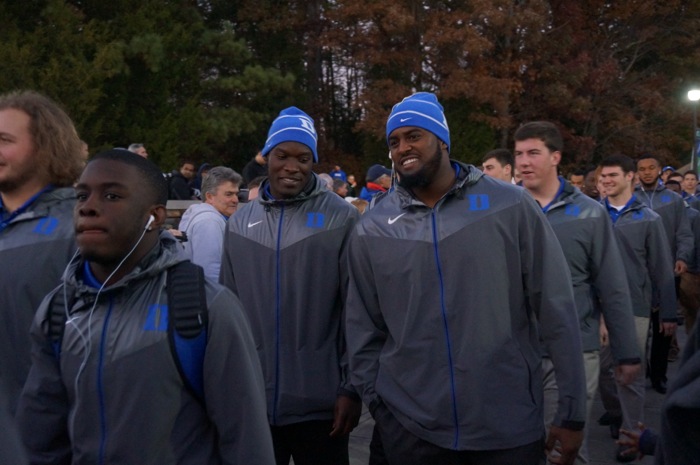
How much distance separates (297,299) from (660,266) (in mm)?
4230

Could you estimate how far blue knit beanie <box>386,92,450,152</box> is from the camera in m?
3.95

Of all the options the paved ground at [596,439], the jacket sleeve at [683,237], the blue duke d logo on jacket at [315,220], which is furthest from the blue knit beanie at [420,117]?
the jacket sleeve at [683,237]

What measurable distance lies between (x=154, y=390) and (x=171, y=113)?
21017mm

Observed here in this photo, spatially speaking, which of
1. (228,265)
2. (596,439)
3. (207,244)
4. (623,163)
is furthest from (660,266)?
(228,265)

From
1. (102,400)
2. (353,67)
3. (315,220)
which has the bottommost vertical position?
(102,400)

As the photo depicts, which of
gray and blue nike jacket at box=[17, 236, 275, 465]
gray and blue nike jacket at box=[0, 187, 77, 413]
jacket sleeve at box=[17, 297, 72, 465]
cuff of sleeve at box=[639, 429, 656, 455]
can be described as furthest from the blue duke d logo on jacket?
cuff of sleeve at box=[639, 429, 656, 455]

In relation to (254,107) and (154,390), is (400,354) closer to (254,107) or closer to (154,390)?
(154,390)

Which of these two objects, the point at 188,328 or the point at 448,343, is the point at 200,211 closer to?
the point at 448,343

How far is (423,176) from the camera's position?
3.83 metres

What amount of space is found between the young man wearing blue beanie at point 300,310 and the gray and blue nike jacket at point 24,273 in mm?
1198

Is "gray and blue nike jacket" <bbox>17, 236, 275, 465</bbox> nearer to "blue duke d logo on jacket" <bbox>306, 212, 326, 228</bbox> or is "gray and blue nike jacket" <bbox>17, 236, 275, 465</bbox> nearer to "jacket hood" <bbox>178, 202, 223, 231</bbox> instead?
"blue duke d logo on jacket" <bbox>306, 212, 326, 228</bbox>

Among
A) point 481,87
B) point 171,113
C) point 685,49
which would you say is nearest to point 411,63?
point 481,87

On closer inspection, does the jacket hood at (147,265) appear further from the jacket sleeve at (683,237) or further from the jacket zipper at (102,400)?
the jacket sleeve at (683,237)

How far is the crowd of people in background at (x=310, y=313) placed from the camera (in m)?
2.66
